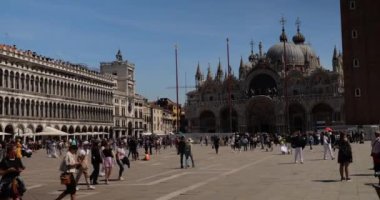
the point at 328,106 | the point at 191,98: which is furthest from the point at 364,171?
the point at 191,98

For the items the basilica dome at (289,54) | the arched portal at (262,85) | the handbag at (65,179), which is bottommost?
the handbag at (65,179)

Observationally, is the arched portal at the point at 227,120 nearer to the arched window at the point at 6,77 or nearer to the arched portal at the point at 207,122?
the arched portal at the point at 207,122

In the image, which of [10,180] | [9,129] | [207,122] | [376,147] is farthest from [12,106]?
[10,180]

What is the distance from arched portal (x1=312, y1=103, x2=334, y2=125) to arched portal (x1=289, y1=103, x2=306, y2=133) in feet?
6.53

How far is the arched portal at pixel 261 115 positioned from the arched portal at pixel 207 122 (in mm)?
8200

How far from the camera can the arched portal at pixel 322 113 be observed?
317 feet

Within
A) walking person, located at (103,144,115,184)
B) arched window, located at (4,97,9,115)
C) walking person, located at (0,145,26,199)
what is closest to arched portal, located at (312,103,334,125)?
arched window, located at (4,97,9,115)

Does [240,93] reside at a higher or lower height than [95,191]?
higher

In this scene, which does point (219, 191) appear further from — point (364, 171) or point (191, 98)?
point (191, 98)

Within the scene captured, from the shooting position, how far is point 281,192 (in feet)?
48.2

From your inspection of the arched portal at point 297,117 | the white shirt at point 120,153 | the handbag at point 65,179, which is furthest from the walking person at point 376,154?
the arched portal at point 297,117

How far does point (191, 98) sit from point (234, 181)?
92698 mm

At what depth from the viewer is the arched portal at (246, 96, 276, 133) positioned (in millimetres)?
100312

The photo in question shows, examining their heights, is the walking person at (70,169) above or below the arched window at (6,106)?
below
